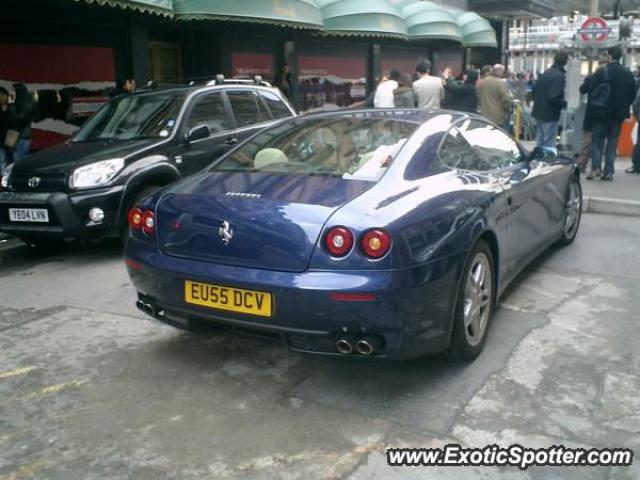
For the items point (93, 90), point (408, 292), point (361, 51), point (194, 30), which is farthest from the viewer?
point (361, 51)

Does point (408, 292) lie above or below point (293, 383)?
above

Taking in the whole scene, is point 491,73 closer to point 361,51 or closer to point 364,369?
point 361,51

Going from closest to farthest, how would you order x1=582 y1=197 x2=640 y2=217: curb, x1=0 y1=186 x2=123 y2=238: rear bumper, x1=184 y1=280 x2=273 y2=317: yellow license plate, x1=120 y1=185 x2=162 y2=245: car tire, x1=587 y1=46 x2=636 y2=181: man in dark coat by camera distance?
x1=184 y1=280 x2=273 y2=317: yellow license plate, x1=0 y1=186 x2=123 y2=238: rear bumper, x1=120 y1=185 x2=162 y2=245: car tire, x1=582 y1=197 x2=640 y2=217: curb, x1=587 y1=46 x2=636 y2=181: man in dark coat

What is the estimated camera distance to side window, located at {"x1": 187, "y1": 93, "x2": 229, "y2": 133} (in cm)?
717

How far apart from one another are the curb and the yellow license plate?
625cm

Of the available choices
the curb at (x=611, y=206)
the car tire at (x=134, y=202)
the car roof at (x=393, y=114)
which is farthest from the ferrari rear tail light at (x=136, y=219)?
the curb at (x=611, y=206)

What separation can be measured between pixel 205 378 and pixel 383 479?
1343mm

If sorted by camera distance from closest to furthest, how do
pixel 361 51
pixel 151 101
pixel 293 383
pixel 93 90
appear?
pixel 293 383 → pixel 151 101 → pixel 93 90 → pixel 361 51

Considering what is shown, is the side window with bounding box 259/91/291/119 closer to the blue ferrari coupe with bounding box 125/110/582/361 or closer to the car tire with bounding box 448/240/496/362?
the blue ferrari coupe with bounding box 125/110/582/361

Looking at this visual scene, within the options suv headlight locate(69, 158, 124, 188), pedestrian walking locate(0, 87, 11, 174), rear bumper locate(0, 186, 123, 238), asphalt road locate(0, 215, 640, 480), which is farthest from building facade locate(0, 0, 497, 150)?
asphalt road locate(0, 215, 640, 480)

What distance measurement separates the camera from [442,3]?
2191 cm

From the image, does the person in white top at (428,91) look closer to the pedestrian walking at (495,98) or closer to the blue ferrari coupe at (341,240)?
the pedestrian walking at (495,98)

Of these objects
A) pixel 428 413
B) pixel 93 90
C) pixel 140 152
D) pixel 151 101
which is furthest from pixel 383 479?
pixel 93 90

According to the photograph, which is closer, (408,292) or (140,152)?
(408,292)
